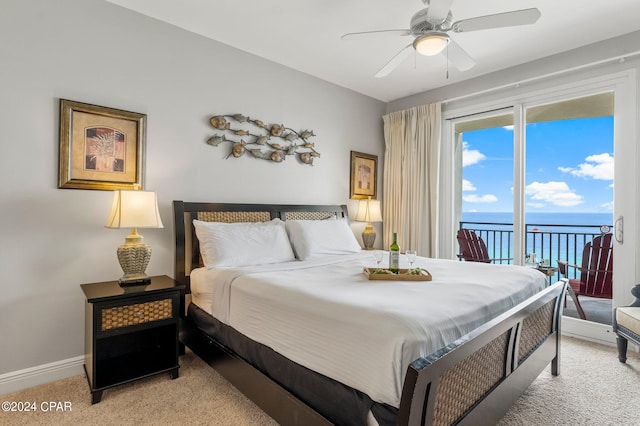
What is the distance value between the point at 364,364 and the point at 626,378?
7.85 ft

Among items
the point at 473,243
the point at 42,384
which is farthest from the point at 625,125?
the point at 42,384

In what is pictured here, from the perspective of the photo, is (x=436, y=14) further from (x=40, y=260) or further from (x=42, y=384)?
(x=42, y=384)

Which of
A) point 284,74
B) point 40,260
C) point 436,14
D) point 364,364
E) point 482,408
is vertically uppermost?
point 284,74

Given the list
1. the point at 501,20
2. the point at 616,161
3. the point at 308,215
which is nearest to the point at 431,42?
the point at 501,20

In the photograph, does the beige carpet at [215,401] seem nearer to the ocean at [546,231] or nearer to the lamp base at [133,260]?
the lamp base at [133,260]

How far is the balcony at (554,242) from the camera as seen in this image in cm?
349

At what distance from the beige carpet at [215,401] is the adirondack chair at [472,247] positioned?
1651 millimetres

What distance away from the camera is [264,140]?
3.52 m

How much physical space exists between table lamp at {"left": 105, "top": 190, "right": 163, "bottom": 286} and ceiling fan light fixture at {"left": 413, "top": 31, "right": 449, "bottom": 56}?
2.15 metres

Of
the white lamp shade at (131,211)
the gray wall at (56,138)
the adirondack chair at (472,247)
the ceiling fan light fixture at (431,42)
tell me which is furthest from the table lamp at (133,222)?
the adirondack chair at (472,247)

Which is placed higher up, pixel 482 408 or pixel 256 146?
pixel 256 146

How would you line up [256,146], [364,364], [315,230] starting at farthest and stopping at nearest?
[256,146], [315,230], [364,364]

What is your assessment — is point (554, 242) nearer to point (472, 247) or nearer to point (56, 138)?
point (472, 247)

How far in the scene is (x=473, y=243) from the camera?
4.16 metres
